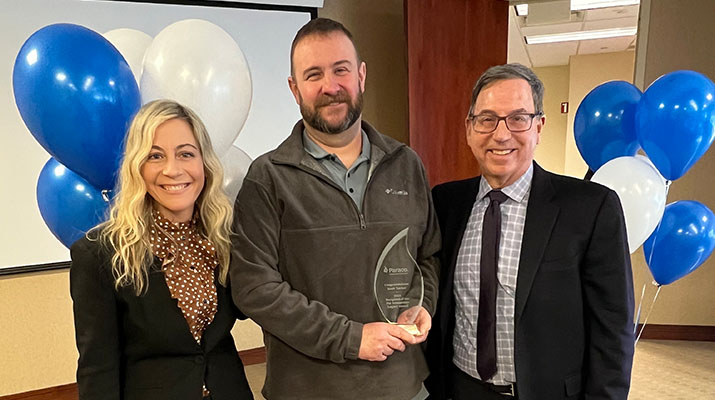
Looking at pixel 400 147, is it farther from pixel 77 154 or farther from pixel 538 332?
pixel 77 154

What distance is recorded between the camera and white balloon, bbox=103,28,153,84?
149cm

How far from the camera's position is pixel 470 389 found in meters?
1.32

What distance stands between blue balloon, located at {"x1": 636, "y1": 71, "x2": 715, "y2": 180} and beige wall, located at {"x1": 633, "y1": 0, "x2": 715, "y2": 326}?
1.91 metres

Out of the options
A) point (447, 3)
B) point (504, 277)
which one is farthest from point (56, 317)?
point (447, 3)

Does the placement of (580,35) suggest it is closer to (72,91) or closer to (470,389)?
(470,389)

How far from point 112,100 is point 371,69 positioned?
2.53 metres

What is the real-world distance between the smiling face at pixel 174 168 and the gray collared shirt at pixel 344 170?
29 centimetres

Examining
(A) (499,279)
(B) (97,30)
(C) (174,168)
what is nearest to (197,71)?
(C) (174,168)

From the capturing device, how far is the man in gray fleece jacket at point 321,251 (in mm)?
1156

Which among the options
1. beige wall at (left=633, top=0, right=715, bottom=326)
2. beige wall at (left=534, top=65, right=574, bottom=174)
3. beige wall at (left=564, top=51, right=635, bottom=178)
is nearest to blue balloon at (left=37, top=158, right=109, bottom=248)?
beige wall at (left=633, top=0, right=715, bottom=326)

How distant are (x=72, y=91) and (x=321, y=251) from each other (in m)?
0.77

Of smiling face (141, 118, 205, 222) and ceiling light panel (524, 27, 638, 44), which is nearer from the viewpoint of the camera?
smiling face (141, 118, 205, 222)

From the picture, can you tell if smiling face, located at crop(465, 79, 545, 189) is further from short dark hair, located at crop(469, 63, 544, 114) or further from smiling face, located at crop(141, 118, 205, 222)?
smiling face, located at crop(141, 118, 205, 222)

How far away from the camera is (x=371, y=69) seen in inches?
141
